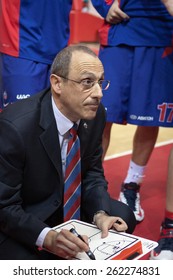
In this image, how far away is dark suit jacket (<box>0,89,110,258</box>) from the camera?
1693mm

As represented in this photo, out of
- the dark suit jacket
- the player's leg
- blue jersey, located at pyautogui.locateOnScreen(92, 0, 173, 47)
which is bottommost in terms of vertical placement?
the player's leg

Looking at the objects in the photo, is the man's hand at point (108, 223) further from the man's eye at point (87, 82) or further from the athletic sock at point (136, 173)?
the athletic sock at point (136, 173)

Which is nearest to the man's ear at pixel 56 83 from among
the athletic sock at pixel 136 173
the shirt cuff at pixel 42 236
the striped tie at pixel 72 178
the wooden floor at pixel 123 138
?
the striped tie at pixel 72 178

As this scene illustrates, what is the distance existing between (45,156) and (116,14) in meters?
0.98

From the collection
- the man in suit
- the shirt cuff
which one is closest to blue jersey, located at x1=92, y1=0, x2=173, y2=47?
the man in suit

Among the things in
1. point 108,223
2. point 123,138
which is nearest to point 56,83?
point 108,223

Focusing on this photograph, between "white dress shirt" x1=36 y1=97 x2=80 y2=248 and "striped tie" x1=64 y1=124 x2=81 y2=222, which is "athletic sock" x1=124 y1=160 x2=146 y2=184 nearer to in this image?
"striped tie" x1=64 y1=124 x2=81 y2=222

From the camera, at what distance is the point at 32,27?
7.75 feet

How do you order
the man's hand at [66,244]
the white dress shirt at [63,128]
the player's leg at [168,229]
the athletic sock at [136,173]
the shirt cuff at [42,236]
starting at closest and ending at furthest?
1. the man's hand at [66,244]
2. the shirt cuff at [42,236]
3. the white dress shirt at [63,128]
4. the player's leg at [168,229]
5. the athletic sock at [136,173]

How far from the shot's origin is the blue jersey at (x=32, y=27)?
2.35 m

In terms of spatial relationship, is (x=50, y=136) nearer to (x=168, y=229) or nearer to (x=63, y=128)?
(x=63, y=128)

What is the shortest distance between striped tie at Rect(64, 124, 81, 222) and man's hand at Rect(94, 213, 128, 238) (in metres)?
0.13
